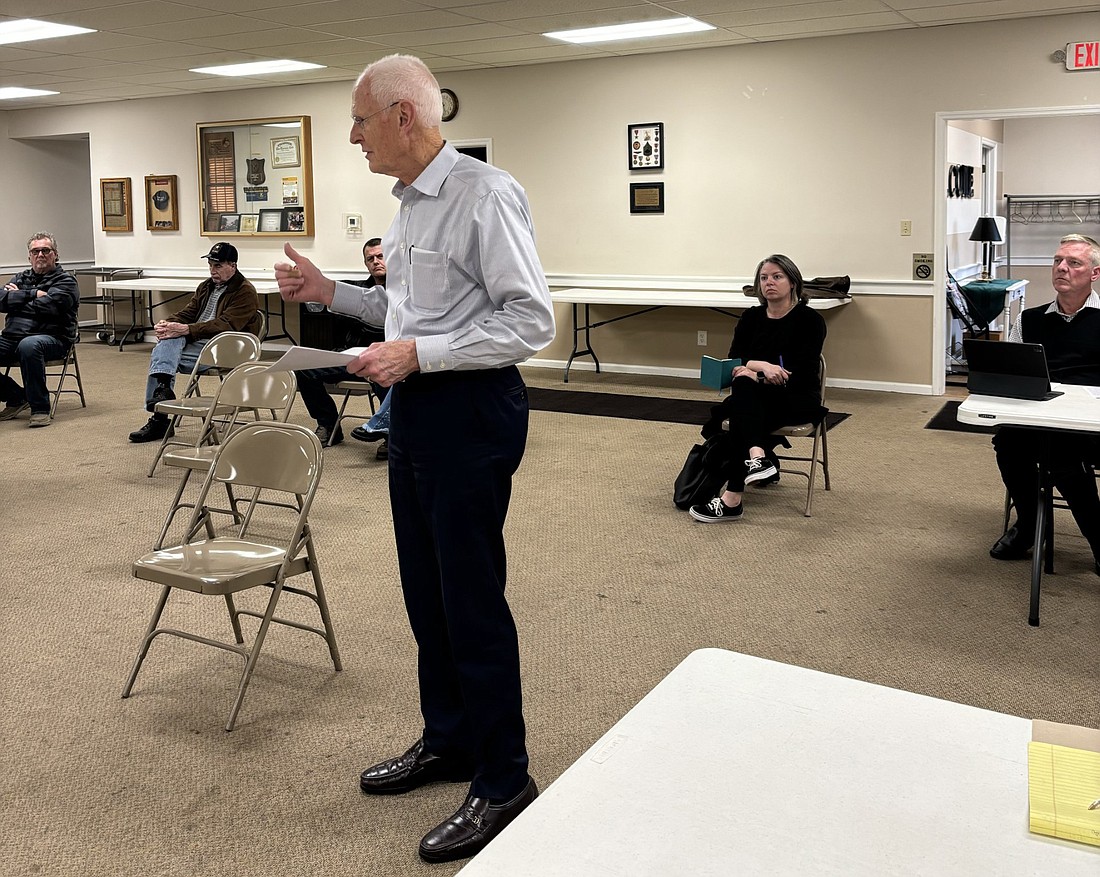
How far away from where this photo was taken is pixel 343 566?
4441 mm

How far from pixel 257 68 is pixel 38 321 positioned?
Answer: 3.49 m

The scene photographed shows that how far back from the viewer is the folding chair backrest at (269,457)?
3.15m

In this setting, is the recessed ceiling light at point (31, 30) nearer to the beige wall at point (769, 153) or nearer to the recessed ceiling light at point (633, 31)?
the beige wall at point (769, 153)

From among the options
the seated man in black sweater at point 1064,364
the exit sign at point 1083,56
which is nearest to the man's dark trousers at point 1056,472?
the seated man in black sweater at point 1064,364

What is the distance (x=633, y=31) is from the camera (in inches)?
315

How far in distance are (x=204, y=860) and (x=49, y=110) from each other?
12.8m

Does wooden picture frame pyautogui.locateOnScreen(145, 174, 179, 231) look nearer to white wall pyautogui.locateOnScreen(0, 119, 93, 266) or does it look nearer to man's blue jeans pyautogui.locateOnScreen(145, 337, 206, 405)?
white wall pyautogui.locateOnScreen(0, 119, 93, 266)

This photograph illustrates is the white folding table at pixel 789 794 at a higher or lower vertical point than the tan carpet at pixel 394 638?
higher

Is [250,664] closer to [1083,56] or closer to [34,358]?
[34,358]

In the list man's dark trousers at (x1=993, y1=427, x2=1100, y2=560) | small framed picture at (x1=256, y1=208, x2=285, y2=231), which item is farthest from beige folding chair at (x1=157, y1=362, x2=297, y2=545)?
small framed picture at (x1=256, y1=208, x2=285, y2=231)

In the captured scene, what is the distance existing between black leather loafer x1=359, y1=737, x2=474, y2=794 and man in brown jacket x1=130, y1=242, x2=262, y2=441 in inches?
185

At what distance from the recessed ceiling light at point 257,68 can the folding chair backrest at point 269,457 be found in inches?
278

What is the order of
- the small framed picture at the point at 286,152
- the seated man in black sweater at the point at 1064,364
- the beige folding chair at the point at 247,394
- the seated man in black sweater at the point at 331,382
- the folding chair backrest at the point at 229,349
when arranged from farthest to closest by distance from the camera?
the small framed picture at the point at 286,152 < the seated man in black sweater at the point at 331,382 < the folding chair backrest at the point at 229,349 < the beige folding chair at the point at 247,394 < the seated man in black sweater at the point at 1064,364

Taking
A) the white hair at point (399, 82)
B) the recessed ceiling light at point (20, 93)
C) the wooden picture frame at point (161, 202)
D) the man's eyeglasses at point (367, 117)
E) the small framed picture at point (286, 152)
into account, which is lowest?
the man's eyeglasses at point (367, 117)
